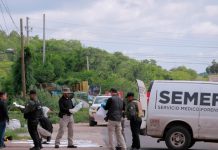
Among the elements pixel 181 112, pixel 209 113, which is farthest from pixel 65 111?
pixel 209 113

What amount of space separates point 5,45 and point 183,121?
3737 inches

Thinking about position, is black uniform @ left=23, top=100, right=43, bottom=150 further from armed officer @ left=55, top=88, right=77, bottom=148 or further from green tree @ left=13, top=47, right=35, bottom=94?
green tree @ left=13, top=47, right=35, bottom=94

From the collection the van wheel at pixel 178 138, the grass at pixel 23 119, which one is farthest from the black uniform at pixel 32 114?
the grass at pixel 23 119

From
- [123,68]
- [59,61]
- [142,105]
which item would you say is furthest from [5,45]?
[142,105]

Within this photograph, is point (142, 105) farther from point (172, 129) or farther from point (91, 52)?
point (91, 52)

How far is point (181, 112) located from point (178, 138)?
0.85 meters

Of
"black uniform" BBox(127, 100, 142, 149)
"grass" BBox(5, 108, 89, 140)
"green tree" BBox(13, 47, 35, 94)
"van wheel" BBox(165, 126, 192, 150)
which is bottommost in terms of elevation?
"grass" BBox(5, 108, 89, 140)

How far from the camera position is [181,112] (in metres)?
18.5

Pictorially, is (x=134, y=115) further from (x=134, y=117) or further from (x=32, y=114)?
(x=32, y=114)

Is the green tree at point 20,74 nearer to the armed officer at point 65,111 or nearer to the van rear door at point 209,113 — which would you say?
the armed officer at point 65,111

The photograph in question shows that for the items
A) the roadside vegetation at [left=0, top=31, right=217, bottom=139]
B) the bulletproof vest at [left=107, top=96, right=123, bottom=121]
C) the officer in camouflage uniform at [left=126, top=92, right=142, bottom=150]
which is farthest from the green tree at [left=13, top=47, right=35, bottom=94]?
the bulletproof vest at [left=107, top=96, right=123, bottom=121]

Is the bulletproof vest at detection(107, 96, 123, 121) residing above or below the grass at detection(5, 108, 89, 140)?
above

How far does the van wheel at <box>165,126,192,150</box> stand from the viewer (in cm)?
1848

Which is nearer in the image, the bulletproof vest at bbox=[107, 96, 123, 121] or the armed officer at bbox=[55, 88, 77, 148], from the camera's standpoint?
the bulletproof vest at bbox=[107, 96, 123, 121]
